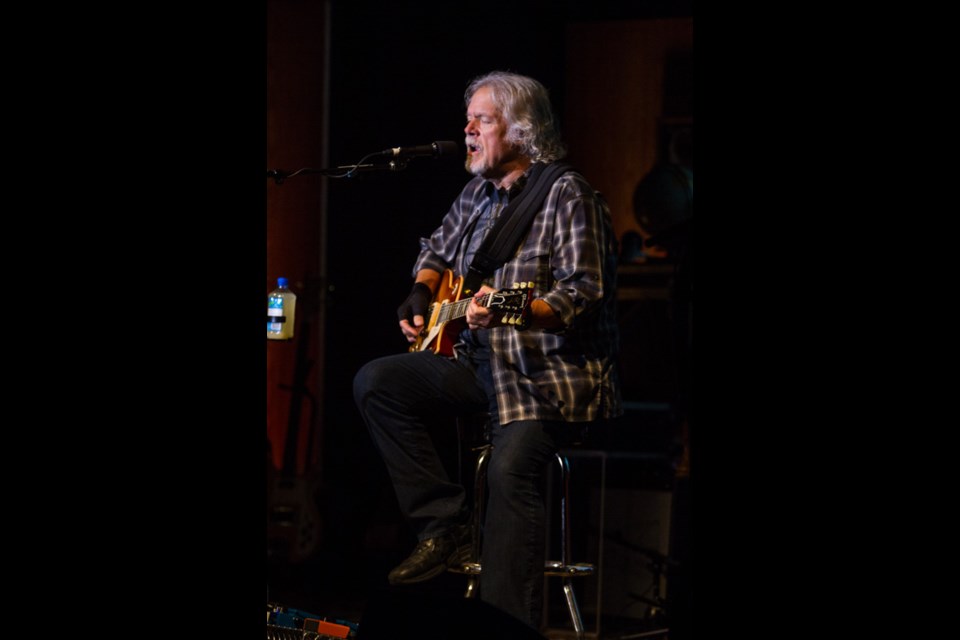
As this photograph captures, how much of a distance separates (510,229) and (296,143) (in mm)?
2590

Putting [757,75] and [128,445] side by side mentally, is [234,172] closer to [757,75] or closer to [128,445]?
[128,445]

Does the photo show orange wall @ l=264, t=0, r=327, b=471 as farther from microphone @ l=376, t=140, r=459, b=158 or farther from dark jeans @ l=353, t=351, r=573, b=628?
microphone @ l=376, t=140, r=459, b=158

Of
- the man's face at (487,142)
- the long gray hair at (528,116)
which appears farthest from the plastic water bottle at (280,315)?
the long gray hair at (528,116)

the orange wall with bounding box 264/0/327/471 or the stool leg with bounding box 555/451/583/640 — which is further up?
the orange wall with bounding box 264/0/327/471

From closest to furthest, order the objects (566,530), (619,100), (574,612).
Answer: (574,612)
(566,530)
(619,100)

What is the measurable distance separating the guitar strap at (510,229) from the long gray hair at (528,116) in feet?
0.36

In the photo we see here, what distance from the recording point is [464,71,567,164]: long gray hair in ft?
9.42

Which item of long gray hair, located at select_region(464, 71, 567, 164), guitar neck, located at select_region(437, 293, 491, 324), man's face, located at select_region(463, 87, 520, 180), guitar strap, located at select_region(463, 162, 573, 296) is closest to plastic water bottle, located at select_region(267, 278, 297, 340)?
guitar neck, located at select_region(437, 293, 491, 324)

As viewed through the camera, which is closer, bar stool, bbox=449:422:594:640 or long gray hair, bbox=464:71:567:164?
bar stool, bbox=449:422:594:640

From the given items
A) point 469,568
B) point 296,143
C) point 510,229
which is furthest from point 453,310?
point 296,143

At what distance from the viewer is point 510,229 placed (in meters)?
2.76

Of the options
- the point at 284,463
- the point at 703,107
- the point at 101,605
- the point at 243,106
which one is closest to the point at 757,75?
the point at 703,107

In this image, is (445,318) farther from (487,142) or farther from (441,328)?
(487,142)

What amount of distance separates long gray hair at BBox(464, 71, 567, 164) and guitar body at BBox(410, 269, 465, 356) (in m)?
0.42
